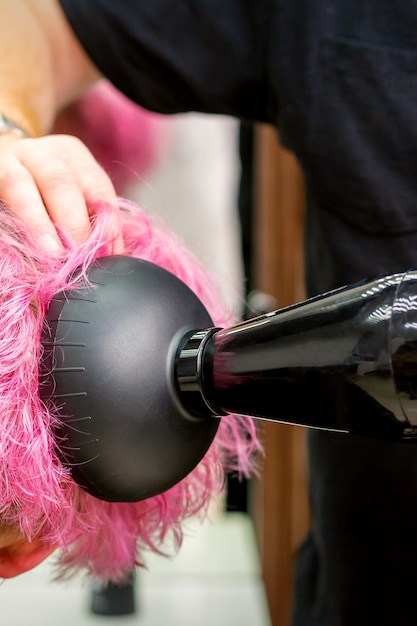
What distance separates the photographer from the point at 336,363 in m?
0.34

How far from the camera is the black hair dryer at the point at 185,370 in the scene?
13.1 inches

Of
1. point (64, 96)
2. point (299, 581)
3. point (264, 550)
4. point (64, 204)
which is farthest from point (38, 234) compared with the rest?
point (264, 550)

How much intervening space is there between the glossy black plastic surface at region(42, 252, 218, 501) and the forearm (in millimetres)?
141

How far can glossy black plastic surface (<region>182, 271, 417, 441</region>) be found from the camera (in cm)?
32

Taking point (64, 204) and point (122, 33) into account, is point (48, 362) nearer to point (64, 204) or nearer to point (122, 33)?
point (64, 204)

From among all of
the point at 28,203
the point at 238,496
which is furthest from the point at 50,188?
the point at 238,496

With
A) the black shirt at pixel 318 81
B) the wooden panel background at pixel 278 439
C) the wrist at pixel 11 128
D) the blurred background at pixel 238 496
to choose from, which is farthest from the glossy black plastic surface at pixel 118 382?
the wooden panel background at pixel 278 439

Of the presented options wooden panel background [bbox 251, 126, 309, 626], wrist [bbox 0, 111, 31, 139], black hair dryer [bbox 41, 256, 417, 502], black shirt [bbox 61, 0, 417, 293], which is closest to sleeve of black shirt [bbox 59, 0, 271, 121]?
black shirt [bbox 61, 0, 417, 293]

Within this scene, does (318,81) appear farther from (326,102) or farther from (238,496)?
(238,496)

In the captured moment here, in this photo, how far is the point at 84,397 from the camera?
39 centimetres

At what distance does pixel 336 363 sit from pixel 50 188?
0.69 ft

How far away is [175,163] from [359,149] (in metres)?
0.97

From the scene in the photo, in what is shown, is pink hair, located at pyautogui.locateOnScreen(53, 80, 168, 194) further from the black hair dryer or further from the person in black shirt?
the black hair dryer

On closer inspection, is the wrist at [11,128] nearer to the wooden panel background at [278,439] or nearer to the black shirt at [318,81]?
the black shirt at [318,81]
